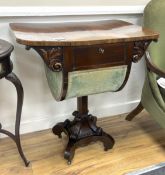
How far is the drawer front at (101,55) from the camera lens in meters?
1.32

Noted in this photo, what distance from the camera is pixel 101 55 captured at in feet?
4.47

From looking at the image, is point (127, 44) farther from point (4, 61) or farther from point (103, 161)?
point (103, 161)

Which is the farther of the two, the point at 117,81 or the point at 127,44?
the point at 117,81

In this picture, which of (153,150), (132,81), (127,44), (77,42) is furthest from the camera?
(132,81)

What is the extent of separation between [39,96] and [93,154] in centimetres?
59

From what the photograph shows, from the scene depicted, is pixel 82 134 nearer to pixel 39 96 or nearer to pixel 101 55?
pixel 39 96

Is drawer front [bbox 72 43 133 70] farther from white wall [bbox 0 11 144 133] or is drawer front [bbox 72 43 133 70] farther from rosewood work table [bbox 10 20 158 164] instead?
white wall [bbox 0 11 144 133]

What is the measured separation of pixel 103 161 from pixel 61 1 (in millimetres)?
1118

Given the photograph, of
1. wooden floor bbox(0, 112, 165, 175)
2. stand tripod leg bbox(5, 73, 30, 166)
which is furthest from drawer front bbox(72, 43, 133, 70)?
wooden floor bbox(0, 112, 165, 175)

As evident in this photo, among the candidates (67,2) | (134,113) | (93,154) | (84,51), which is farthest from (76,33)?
(134,113)

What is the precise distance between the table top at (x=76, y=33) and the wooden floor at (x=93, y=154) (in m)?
0.83

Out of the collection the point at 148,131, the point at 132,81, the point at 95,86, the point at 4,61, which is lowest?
the point at 148,131

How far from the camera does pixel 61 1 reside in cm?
167

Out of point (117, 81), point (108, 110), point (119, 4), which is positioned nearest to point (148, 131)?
point (108, 110)
